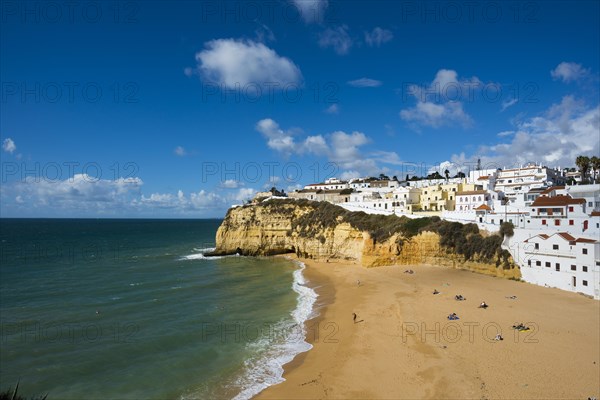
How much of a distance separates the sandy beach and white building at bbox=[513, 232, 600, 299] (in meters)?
1.11

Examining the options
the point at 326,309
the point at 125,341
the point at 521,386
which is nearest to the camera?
the point at 521,386

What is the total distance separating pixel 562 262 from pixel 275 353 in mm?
26270

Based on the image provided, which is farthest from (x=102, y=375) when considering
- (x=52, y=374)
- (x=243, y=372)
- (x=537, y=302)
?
(x=537, y=302)

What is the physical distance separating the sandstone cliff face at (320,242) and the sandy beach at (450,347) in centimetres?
776

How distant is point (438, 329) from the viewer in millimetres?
23031

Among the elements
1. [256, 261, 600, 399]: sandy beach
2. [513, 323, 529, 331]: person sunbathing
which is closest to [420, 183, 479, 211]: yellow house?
[256, 261, 600, 399]: sandy beach

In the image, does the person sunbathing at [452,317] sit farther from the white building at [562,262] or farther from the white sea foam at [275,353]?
the white building at [562,262]

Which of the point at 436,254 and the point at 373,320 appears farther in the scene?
the point at 436,254

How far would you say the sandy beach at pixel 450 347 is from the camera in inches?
639

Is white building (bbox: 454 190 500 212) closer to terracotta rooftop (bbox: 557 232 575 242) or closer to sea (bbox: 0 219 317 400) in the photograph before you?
terracotta rooftop (bbox: 557 232 575 242)

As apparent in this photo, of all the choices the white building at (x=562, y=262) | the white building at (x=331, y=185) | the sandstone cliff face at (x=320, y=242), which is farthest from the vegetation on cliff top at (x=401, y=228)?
the white building at (x=331, y=185)

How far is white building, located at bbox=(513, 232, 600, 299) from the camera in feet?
89.7

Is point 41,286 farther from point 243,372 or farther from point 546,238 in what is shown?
point 546,238

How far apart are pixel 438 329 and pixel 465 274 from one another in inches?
612
